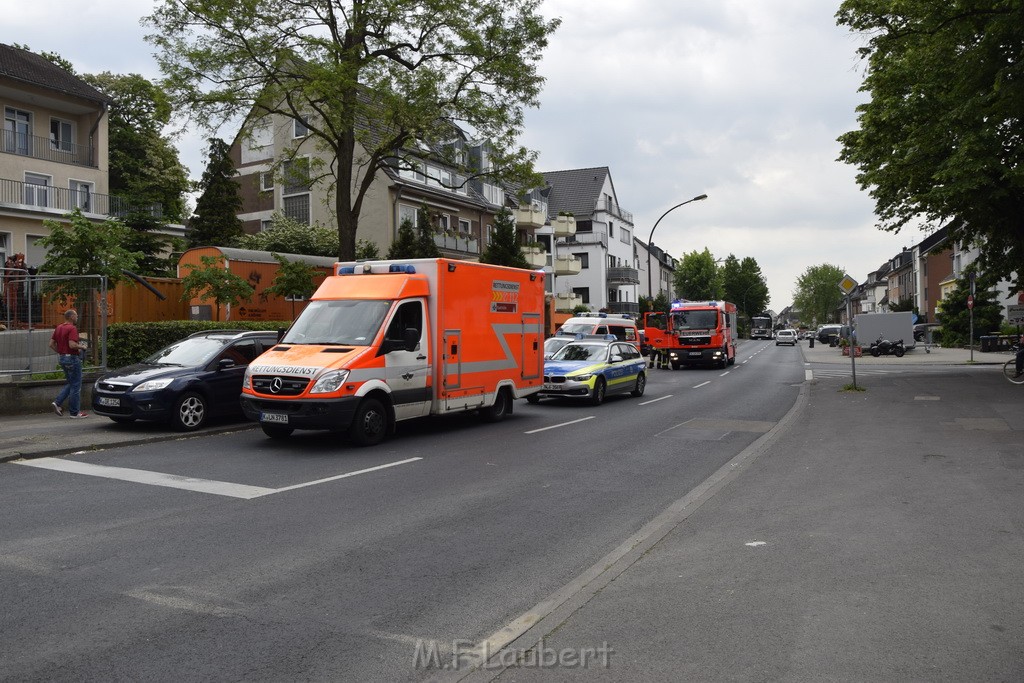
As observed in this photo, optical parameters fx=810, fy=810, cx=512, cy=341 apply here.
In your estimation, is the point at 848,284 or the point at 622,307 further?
the point at 622,307

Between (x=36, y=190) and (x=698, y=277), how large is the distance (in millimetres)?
82013

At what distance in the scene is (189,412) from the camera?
1302 cm

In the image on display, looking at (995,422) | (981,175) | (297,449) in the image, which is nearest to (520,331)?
(297,449)

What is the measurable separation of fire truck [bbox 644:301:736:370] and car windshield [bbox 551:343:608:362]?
14.9 m

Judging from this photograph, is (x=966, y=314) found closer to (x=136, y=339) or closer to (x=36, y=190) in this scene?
(x=136, y=339)

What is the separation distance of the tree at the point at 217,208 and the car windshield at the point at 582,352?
1048 inches

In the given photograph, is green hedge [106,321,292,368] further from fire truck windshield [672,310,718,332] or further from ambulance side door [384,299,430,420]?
fire truck windshield [672,310,718,332]

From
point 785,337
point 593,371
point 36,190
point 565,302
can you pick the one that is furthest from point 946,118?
point 785,337

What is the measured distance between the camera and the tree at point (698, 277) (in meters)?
102

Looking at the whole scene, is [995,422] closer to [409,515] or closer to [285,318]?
[409,515]

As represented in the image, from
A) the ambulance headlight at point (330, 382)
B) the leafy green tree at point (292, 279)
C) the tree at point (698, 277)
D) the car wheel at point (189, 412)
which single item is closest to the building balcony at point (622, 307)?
the tree at point (698, 277)

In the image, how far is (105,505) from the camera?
25.0 feet

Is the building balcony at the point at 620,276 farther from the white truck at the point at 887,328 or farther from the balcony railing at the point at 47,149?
the balcony railing at the point at 47,149

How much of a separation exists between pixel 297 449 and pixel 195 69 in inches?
496
